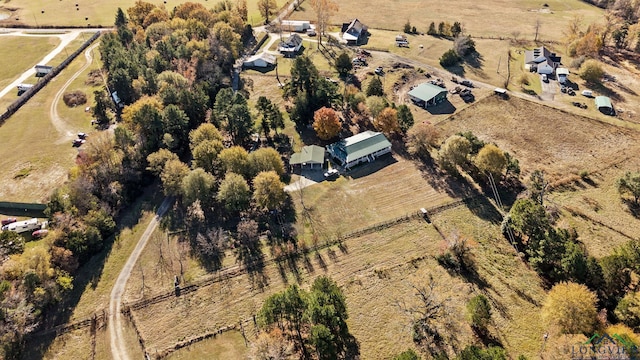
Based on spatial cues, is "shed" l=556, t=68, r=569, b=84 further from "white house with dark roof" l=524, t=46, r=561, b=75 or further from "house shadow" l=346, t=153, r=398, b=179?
"house shadow" l=346, t=153, r=398, b=179

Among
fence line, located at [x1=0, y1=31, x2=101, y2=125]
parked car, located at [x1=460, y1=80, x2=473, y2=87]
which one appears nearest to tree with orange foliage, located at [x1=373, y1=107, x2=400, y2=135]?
parked car, located at [x1=460, y1=80, x2=473, y2=87]

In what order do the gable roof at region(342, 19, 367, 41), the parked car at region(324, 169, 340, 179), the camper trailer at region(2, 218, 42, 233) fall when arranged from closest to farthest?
the camper trailer at region(2, 218, 42, 233)
the parked car at region(324, 169, 340, 179)
the gable roof at region(342, 19, 367, 41)

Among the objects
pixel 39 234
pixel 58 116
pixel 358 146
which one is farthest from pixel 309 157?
pixel 58 116

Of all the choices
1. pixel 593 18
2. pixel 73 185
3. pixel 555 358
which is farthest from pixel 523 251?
pixel 593 18

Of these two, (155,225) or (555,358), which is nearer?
(555,358)

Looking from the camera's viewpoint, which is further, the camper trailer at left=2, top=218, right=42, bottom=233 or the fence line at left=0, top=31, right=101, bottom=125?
the fence line at left=0, top=31, right=101, bottom=125

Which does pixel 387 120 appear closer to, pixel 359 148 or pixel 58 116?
pixel 359 148

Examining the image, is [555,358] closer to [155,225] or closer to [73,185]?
[155,225]
